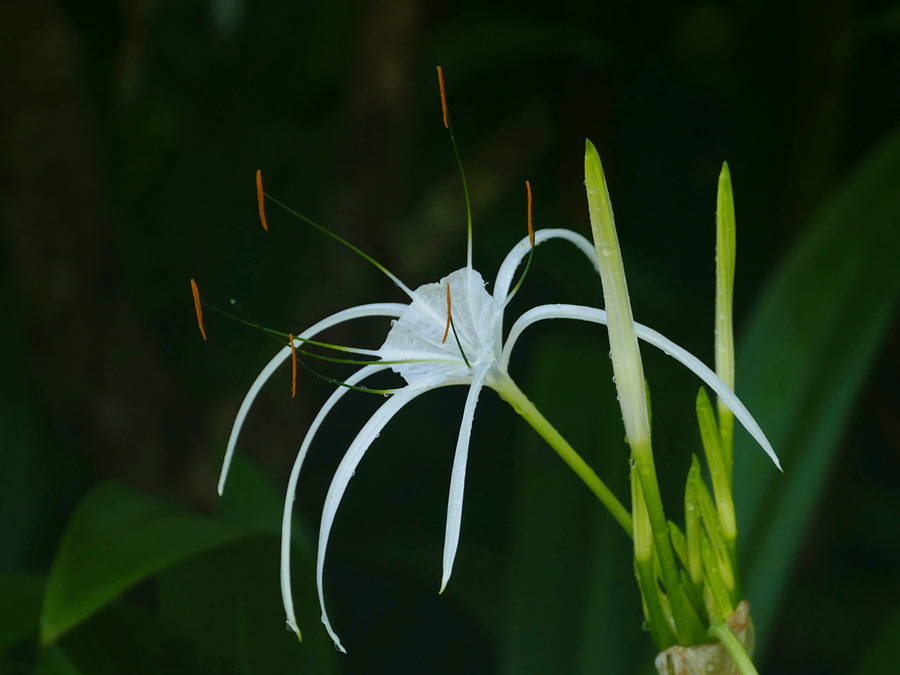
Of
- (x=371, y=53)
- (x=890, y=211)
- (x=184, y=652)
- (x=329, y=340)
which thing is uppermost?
(x=371, y=53)

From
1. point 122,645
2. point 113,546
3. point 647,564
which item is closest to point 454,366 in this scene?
point 647,564

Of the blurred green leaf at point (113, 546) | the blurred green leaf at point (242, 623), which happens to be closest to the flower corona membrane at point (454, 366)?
the blurred green leaf at point (113, 546)

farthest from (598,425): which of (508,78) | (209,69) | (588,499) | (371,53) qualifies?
(209,69)

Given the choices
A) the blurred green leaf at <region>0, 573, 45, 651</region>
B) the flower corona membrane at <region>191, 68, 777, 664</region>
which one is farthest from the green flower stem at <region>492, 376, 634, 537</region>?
the blurred green leaf at <region>0, 573, 45, 651</region>

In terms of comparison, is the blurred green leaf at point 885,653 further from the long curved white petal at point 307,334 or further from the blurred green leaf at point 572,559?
the long curved white petal at point 307,334

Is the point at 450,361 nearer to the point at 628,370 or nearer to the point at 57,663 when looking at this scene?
the point at 628,370

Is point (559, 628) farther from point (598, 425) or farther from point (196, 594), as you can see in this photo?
point (196, 594)
